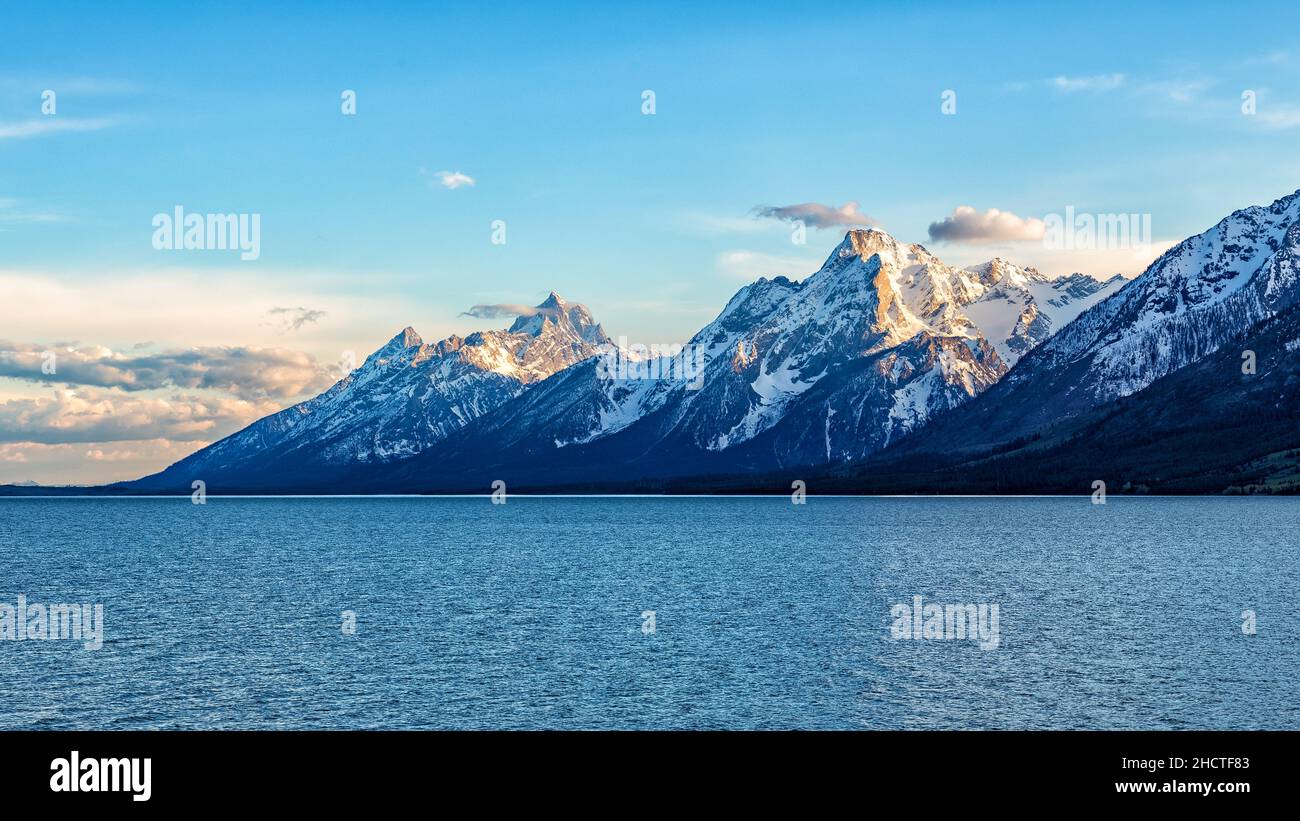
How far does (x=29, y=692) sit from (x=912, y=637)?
205 feet

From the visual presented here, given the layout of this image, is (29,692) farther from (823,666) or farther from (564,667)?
(823,666)

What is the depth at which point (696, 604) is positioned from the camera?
12862 centimetres
